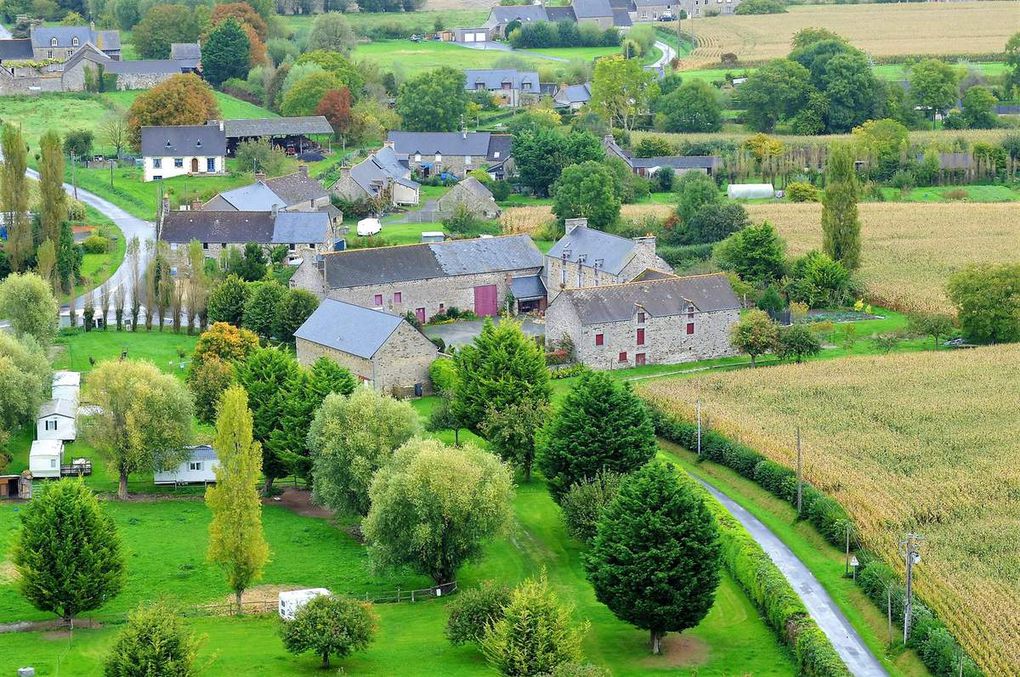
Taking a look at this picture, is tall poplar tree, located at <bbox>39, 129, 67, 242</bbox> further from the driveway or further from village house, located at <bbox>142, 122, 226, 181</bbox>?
village house, located at <bbox>142, 122, 226, 181</bbox>

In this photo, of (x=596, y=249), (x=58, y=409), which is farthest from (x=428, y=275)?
(x=58, y=409)

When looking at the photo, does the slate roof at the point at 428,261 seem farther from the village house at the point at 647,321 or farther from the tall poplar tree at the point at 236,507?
the tall poplar tree at the point at 236,507

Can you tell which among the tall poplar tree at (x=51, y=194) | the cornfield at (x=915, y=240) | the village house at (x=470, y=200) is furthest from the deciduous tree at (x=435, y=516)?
the village house at (x=470, y=200)

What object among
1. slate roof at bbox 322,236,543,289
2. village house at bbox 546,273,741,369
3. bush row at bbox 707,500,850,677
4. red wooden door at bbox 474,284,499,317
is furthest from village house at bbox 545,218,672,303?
bush row at bbox 707,500,850,677

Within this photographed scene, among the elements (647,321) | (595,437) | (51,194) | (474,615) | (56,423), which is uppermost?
(51,194)

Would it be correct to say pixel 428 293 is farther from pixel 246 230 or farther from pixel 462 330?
pixel 246 230
